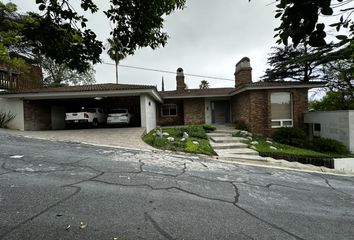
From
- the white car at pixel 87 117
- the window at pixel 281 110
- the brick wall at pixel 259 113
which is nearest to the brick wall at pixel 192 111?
the brick wall at pixel 259 113

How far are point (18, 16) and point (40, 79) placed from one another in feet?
78.3

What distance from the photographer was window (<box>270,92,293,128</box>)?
15.5 m

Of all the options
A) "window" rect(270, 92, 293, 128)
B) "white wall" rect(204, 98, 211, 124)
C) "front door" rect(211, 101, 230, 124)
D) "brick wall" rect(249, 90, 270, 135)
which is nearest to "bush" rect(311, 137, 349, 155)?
"window" rect(270, 92, 293, 128)

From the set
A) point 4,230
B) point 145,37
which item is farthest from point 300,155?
point 4,230

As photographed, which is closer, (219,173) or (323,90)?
(219,173)

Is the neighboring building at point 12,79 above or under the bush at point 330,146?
above

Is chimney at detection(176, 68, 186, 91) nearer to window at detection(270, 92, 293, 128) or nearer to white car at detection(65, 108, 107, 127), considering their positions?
white car at detection(65, 108, 107, 127)

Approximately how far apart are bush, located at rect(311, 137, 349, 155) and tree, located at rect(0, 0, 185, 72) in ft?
40.3

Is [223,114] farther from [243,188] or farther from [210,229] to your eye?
[210,229]

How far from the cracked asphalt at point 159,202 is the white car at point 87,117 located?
872cm

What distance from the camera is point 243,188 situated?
544 centimetres

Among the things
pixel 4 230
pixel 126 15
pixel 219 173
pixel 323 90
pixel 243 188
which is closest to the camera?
pixel 4 230

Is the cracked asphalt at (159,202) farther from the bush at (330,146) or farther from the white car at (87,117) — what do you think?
the white car at (87,117)

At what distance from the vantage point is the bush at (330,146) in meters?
12.1
